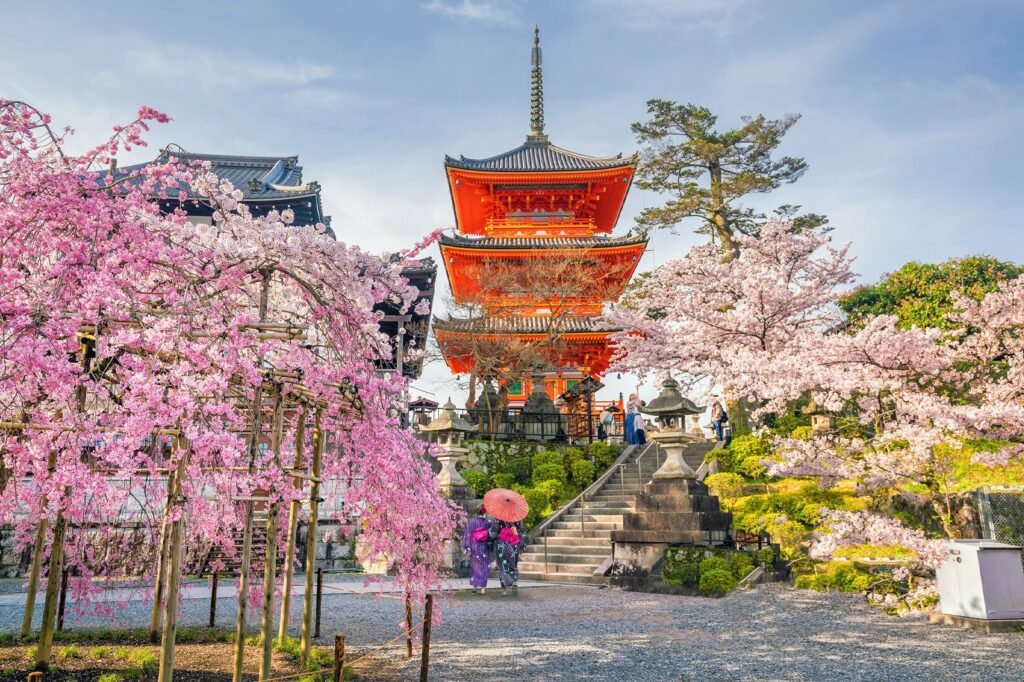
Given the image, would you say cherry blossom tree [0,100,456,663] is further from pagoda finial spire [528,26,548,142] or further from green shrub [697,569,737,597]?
pagoda finial spire [528,26,548,142]

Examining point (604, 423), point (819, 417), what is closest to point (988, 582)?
point (819, 417)

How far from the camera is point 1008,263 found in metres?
28.3

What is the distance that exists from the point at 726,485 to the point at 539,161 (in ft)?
58.1

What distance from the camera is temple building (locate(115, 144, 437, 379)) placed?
800 inches

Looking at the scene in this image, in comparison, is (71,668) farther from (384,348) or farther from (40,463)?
(384,348)

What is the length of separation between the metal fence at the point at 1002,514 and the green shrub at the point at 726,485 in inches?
211

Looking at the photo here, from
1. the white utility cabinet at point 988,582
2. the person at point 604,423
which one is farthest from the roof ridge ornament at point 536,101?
the white utility cabinet at point 988,582

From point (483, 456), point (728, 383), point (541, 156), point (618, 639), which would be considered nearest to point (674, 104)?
point (541, 156)

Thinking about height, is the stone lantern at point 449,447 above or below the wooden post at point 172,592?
above

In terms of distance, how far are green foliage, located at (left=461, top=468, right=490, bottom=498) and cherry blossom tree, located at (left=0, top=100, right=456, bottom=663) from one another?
11342 millimetres

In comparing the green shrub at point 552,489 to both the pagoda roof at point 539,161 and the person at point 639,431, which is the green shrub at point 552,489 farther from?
the pagoda roof at point 539,161

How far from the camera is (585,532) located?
49.7ft

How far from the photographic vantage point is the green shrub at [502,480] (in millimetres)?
18047

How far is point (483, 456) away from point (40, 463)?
14877 mm
